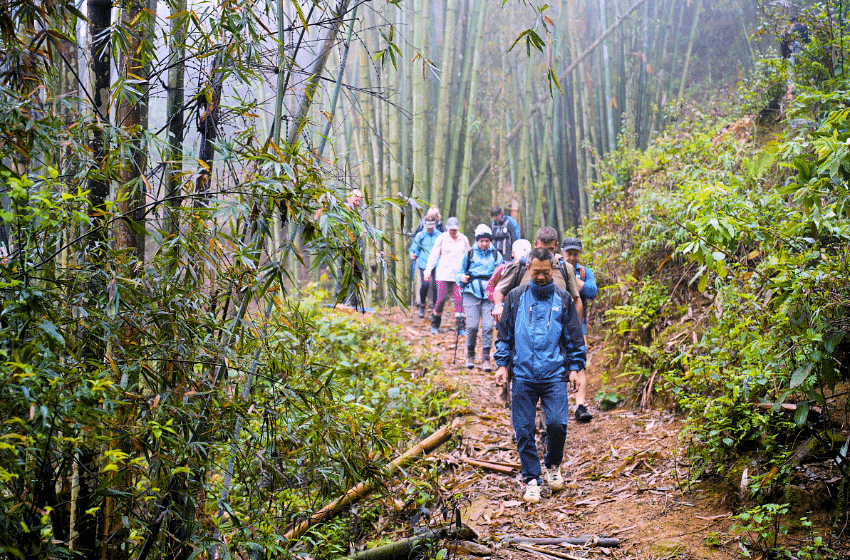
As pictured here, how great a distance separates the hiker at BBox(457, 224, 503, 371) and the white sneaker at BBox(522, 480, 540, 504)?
8.31ft

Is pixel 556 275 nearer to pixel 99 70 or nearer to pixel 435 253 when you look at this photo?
pixel 435 253

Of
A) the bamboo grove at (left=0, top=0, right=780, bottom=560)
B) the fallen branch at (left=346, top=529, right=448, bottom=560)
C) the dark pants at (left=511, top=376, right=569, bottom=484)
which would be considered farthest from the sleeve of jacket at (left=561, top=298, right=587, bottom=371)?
the bamboo grove at (left=0, top=0, right=780, bottom=560)

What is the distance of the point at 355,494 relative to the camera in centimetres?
292

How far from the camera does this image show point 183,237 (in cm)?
177

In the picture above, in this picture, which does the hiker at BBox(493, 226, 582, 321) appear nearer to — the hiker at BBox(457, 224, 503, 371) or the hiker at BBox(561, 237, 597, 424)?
the hiker at BBox(561, 237, 597, 424)

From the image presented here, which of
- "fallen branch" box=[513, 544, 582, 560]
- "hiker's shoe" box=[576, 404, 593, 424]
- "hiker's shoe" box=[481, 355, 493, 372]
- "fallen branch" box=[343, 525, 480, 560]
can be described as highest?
"hiker's shoe" box=[481, 355, 493, 372]

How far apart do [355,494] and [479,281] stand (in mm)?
3321

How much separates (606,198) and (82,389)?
7008mm

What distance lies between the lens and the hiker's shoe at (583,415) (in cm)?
473

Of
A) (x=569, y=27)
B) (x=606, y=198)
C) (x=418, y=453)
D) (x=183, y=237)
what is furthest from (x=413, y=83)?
(x=183, y=237)

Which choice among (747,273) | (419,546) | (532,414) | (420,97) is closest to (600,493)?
(532,414)

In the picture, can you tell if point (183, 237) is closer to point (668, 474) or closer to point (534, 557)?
point (534, 557)

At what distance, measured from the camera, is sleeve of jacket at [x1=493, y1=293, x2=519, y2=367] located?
377 centimetres

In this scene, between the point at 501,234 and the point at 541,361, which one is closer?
the point at 541,361
